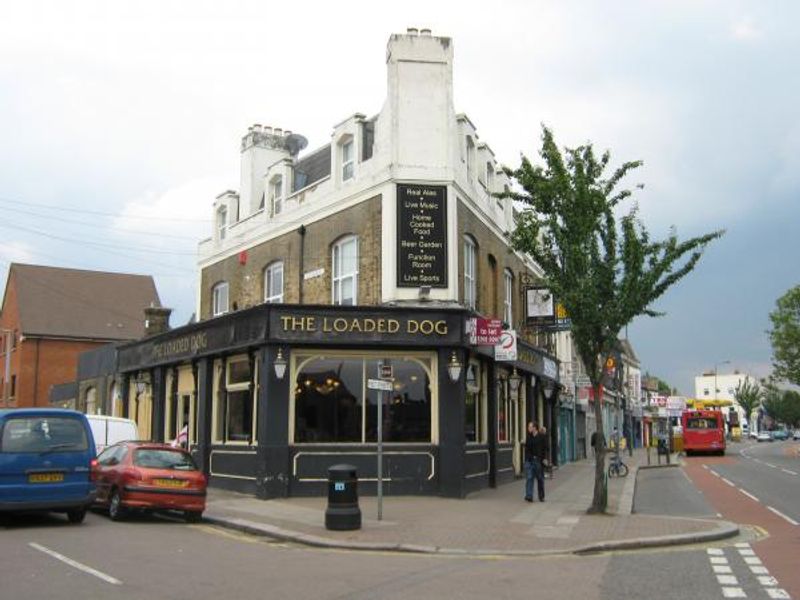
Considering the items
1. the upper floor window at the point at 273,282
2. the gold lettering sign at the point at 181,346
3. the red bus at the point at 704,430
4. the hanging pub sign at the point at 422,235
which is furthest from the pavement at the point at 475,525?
the red bus at the point at 704,430

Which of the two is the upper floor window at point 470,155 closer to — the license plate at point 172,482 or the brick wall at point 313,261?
the brick wall at point 313,261

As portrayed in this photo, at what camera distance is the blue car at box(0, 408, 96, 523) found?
13.3 metres

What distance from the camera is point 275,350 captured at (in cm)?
1988

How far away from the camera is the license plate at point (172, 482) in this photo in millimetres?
15013

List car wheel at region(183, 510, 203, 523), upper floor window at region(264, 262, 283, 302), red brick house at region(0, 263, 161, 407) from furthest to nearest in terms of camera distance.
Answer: red brick house at region(0, 263, 161, 407)
upper floor window at region(264, 262, 283, 302)
car wheel at region(183, 510, 203, 523)

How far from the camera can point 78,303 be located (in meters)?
54.8

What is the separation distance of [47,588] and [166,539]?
14.0 ft

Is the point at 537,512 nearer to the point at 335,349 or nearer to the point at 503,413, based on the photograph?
the point at 335,349

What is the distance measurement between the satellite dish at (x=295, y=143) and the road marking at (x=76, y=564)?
761 inches

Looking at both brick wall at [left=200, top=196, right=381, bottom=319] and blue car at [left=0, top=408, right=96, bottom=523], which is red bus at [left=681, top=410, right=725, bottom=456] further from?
blue car at [left=0, top=408, right=96, bottom=523]

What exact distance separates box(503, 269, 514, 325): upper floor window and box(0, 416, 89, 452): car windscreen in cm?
1551

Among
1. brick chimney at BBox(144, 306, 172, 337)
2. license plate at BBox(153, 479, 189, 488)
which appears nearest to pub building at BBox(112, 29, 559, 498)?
license plate at BBox(153, 479, 189, 488)

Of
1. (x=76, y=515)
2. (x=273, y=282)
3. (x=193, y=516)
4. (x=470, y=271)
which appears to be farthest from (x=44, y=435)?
(x=470, y=271)

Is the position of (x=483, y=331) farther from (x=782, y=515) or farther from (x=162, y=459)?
(x=162, y=459)
